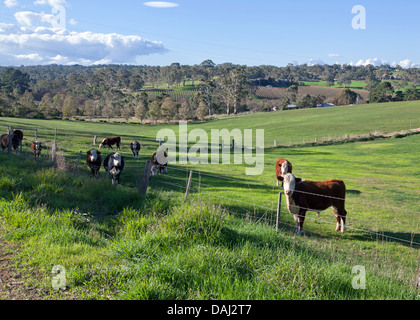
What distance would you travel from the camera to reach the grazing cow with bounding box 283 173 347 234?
10.4 m

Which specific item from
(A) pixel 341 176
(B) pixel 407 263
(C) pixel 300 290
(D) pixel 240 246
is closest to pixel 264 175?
(A) pixel 341 176

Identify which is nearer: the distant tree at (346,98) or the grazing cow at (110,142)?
the grazing cow at (110,142)

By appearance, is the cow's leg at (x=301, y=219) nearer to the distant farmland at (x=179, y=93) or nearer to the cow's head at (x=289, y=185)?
the cow's head at (x=289, y=185)

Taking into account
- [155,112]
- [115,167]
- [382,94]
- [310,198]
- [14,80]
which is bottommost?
[310,198]

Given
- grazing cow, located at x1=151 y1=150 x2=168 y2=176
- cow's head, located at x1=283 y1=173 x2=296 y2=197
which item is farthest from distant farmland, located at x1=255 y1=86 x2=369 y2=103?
cow's head, located at x1=283 y1=173 x2=296 y2=197

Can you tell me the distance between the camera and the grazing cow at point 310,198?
10.4m

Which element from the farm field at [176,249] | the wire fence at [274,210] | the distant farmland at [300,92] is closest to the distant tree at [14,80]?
the distant farmland at [300,92]

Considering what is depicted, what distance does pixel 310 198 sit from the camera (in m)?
10.7

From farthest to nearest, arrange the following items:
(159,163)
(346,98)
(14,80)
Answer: (14,80) < (346,98) < (159,163)

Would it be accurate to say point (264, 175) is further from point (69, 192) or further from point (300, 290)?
point (300, 290)

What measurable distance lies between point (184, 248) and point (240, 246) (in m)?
1.04

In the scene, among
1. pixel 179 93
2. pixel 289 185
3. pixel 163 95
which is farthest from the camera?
pixel 179 93
